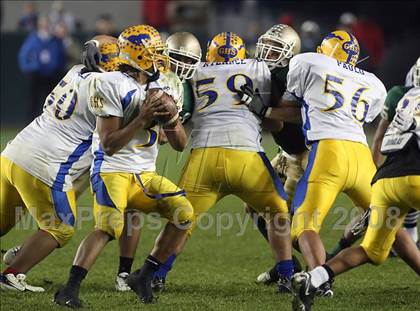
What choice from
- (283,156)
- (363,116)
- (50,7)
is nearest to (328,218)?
(283,156)

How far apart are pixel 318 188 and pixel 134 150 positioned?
3.52 ft

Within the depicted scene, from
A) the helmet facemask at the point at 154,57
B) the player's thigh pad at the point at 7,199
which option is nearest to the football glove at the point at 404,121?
the helmet facemask at the point at 154,57

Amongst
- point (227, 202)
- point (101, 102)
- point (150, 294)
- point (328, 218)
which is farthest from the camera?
point (227, 202)

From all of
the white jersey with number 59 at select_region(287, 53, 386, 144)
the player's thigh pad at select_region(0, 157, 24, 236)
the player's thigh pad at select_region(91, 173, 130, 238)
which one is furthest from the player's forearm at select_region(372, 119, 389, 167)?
the player's thigh pad at select_region(0, 157, 24, 236)

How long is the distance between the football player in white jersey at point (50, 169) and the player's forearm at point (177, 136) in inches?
21.7

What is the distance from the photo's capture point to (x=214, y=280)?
636cm

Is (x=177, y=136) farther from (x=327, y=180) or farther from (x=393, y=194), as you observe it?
(x=393, y=194)

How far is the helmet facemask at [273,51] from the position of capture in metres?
6.18

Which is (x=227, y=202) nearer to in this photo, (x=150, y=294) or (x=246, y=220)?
(x=246, y=220)

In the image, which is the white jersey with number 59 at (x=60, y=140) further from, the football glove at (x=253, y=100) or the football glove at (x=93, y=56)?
the football glove at (x=253, y=100)

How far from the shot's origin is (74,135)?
5746 mm

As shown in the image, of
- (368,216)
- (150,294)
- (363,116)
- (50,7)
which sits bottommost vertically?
(50,7)

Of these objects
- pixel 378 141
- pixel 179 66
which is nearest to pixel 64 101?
pixel 179 66

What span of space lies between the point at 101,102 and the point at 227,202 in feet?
15.6
